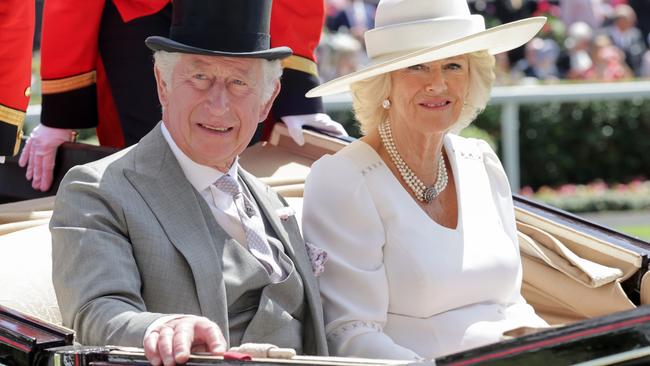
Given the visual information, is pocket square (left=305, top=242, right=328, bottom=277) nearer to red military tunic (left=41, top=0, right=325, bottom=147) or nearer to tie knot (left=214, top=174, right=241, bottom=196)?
tie knot (left=214, top=174, right=241, bottom=196)

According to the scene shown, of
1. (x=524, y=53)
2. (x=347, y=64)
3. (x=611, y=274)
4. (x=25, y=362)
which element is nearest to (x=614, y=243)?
(x=611, y=274)

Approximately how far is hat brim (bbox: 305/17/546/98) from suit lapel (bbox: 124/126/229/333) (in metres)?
0.53

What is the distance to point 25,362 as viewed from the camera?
2252 millimetres

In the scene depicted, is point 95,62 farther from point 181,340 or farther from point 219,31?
point 181,340

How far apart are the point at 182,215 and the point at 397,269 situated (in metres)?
0.54

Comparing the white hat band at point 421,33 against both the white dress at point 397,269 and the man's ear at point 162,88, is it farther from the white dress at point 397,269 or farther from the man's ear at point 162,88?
the man's ear at point 162,88

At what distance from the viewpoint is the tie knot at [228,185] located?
2.65 m

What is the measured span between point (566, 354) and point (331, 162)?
1116 millimetres

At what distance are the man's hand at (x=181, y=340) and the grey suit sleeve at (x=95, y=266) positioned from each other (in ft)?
0.27

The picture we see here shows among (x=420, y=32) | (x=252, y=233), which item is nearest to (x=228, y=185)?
(x=252, y=233)

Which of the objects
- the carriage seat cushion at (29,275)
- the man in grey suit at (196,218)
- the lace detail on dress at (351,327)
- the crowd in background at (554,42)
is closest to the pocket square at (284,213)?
the man in grey suit at (196,218)

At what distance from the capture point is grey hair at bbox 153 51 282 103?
8.50 feet

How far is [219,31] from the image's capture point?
2582 millimetres

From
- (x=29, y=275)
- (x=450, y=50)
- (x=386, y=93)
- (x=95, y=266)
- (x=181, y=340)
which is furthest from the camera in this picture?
(x=386, y=93)
